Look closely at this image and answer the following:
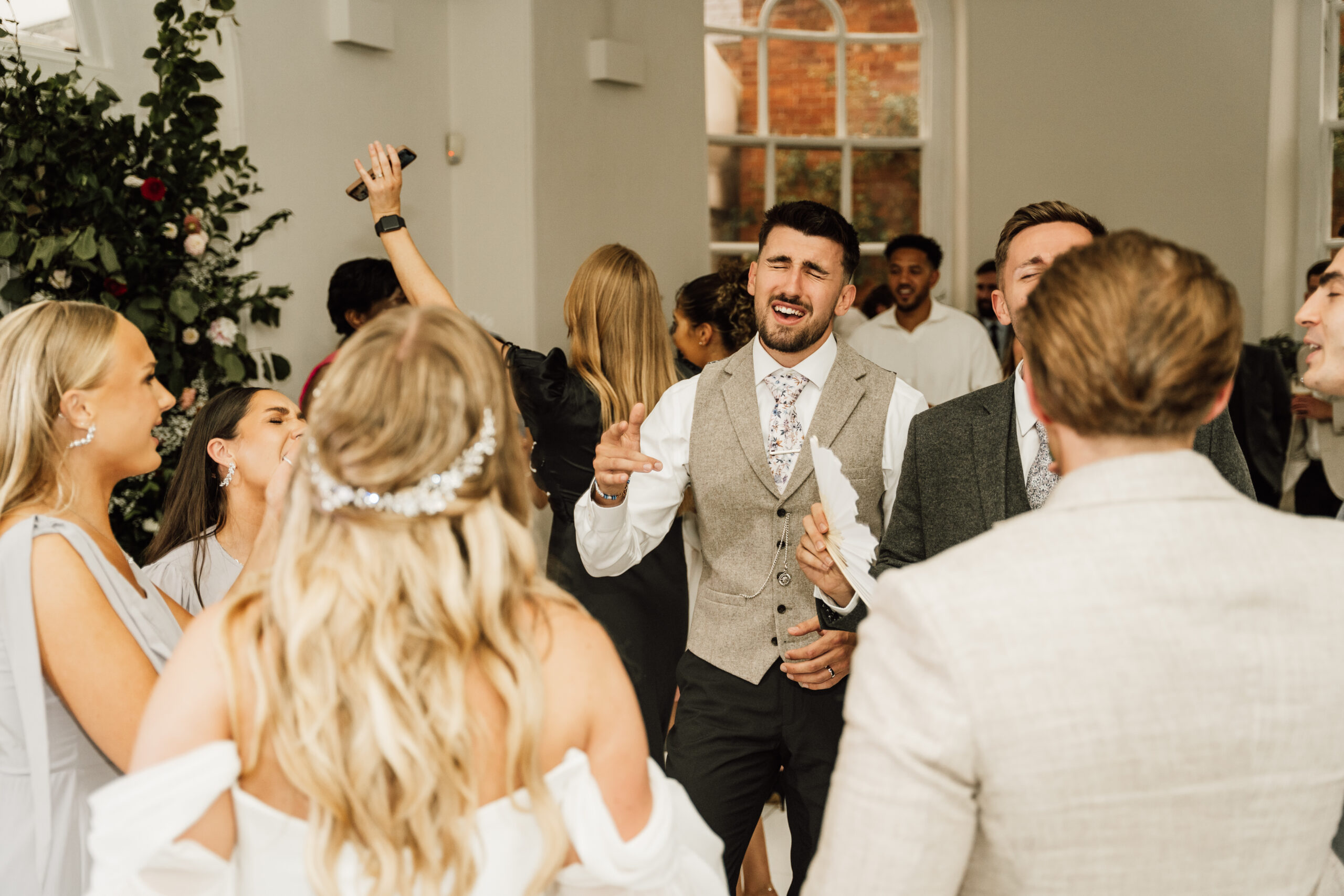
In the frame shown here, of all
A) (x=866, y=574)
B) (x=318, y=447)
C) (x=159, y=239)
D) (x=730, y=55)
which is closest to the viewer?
(x=318, y=447)

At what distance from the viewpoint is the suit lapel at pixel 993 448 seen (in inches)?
74.8

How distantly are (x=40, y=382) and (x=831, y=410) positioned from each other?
4.67ft

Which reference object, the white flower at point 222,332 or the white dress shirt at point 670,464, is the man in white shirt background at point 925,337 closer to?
the white dress shirt at point 670,464

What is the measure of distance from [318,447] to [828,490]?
1.06m

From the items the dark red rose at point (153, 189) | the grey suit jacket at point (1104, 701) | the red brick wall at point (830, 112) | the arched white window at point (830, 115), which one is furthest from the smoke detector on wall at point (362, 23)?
the grey suit jacket at point (1104, 701)

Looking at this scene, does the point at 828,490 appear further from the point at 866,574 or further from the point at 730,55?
the point at 730,55

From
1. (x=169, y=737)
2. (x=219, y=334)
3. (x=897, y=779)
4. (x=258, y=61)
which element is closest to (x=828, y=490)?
(x=897, y=779)

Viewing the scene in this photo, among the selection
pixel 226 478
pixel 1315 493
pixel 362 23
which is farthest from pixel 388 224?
pixel 1315 493

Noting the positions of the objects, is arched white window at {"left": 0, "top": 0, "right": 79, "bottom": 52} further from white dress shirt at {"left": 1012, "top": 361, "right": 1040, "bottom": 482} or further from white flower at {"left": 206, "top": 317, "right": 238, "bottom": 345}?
white dress shirt at {"left": 1012, "top": 361, "right": 1040, "bottom": 482}

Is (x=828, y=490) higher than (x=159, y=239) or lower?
lower

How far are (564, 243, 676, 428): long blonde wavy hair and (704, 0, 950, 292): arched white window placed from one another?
2.77 meters

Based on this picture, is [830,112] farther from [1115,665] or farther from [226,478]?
[1115,665]

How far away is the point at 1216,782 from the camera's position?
1068 mm

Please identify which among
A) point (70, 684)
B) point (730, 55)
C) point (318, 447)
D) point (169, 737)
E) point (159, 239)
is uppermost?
point (730, 55)
